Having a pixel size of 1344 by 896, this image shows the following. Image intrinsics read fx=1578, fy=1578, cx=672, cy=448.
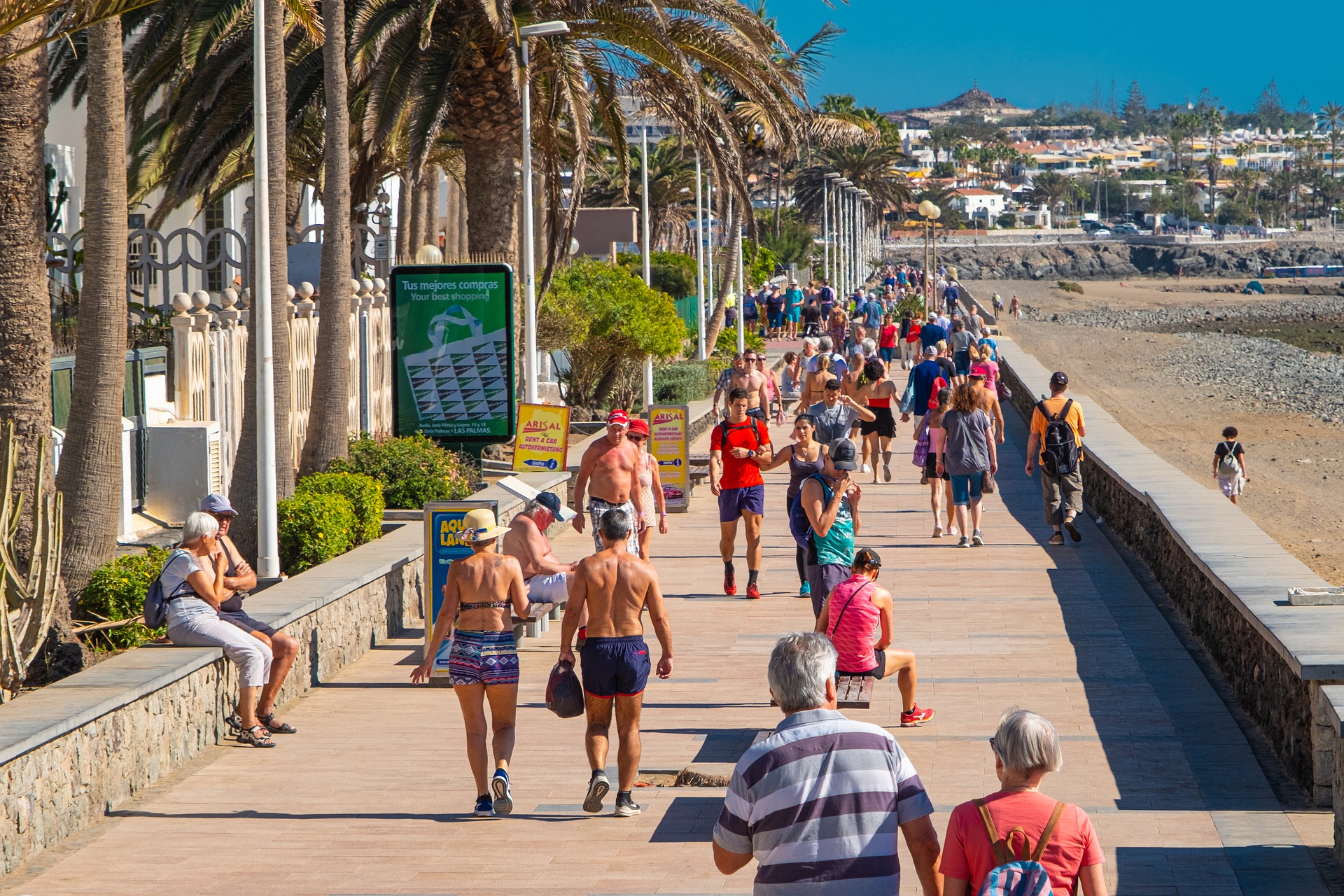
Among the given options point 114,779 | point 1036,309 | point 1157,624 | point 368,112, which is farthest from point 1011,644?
point 1036,309

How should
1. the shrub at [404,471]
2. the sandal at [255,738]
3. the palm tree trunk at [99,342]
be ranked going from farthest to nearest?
1. the shrub at [404,471]
2. the palm tree trunk at [99,342]
3. the sandal at [255,738]

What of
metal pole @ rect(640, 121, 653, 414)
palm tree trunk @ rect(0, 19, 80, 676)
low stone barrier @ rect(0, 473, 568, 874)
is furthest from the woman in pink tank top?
metal pole @ rect(640, 121, 653, 414)

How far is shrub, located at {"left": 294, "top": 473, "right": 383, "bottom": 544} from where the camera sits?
14.1 metres

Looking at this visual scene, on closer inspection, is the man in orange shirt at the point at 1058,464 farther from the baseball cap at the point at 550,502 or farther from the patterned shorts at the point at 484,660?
the patterned shorts at the point at 484,660

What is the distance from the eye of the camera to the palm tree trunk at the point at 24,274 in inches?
376

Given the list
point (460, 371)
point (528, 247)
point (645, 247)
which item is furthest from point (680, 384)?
point (460, 371)

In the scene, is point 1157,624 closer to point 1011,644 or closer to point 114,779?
point 1011,644

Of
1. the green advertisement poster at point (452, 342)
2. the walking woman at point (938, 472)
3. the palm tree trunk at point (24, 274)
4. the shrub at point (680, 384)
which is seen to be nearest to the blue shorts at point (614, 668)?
the palm tree trunk at point (24, 274)

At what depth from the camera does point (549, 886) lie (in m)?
6.61

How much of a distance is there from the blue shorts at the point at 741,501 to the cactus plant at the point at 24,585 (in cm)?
597

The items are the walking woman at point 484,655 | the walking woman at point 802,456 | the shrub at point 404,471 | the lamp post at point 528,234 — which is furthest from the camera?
the lamp post at point 528,234

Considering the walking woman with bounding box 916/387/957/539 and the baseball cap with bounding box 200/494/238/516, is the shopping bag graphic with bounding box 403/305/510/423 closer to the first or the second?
the walking woman with bounding box 916/387/957/539

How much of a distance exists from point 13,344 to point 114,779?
3148 mm

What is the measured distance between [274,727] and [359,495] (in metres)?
4.90
